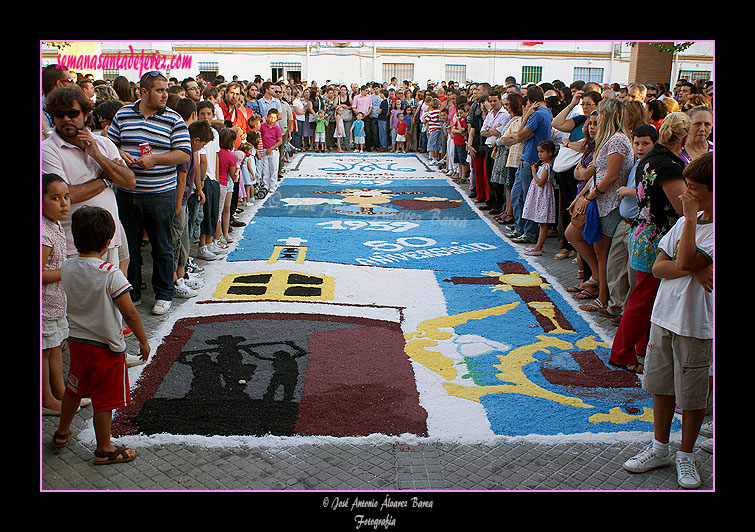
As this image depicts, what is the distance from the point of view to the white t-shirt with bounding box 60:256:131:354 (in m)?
3.60

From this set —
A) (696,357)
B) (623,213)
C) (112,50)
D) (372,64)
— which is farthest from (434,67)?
(696,357)

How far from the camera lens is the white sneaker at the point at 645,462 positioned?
3.79 meters

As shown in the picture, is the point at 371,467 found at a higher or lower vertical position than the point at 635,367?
lower

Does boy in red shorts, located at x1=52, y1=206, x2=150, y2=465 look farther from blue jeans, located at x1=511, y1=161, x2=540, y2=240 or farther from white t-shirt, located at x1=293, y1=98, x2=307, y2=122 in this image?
white t-shirt, located at x1=293, y1=98, x2=307, y2=122

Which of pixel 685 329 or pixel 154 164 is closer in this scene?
pixel 685 329

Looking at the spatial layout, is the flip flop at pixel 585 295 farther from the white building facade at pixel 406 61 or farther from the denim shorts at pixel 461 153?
the white building facade at pixel 406 61

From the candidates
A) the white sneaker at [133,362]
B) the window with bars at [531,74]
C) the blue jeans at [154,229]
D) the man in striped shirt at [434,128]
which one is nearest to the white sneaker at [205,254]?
the blue jeans at [154,229]

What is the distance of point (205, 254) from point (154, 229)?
201cm

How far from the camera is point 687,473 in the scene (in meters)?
3.65

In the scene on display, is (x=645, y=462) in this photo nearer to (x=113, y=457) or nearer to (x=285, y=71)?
(x=113, y=457)

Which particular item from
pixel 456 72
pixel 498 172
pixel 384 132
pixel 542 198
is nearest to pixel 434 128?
pixel 384 132

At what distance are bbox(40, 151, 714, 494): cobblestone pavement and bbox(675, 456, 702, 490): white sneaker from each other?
0.05 metres

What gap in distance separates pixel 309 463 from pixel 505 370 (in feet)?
6.05

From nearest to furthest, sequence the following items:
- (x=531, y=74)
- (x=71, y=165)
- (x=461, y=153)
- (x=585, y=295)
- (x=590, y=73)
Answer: (x=71, y=165) < (x=585, y=295) < (x=461, y=153) < (x=590, y=73) < (x=531, y=74)
